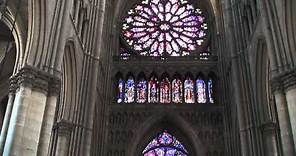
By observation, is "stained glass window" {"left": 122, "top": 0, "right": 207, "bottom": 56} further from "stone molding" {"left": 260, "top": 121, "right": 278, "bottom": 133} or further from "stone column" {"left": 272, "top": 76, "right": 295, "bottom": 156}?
"stone column" {"left": 272, "top": 76, "right": 295, "bottom": 156}

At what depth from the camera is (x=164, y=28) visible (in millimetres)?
24500

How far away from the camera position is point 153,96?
21562 mm

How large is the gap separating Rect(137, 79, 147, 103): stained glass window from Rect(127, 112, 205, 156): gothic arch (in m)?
1.36

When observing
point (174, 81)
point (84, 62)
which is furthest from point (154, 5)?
point (84, 62)

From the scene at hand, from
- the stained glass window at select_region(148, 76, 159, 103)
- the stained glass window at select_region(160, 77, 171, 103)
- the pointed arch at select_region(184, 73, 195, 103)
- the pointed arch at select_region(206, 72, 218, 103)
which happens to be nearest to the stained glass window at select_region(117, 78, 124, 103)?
the stained glass window at select_region(148, 76, 159, 103)

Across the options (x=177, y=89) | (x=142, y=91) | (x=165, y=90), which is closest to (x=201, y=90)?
(x=177, y=89)

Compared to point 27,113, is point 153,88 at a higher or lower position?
higher

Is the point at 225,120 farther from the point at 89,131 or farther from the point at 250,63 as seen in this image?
the point at 89,131

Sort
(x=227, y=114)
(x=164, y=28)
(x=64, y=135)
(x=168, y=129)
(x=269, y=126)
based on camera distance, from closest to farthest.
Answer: (x=64, y=135) < (x=269, y=126) < (x=227, y=114) < (x=168, y=129) < (x=164, y=28)

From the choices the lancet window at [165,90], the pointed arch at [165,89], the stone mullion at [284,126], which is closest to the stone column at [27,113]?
the stone mullion at [284,126]

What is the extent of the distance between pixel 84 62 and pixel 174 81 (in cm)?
694

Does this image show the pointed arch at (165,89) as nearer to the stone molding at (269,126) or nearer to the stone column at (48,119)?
the stone molding at (269,126)

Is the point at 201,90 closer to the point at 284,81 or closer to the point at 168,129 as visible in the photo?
the point at 168,129

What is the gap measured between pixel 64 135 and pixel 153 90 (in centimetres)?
800
